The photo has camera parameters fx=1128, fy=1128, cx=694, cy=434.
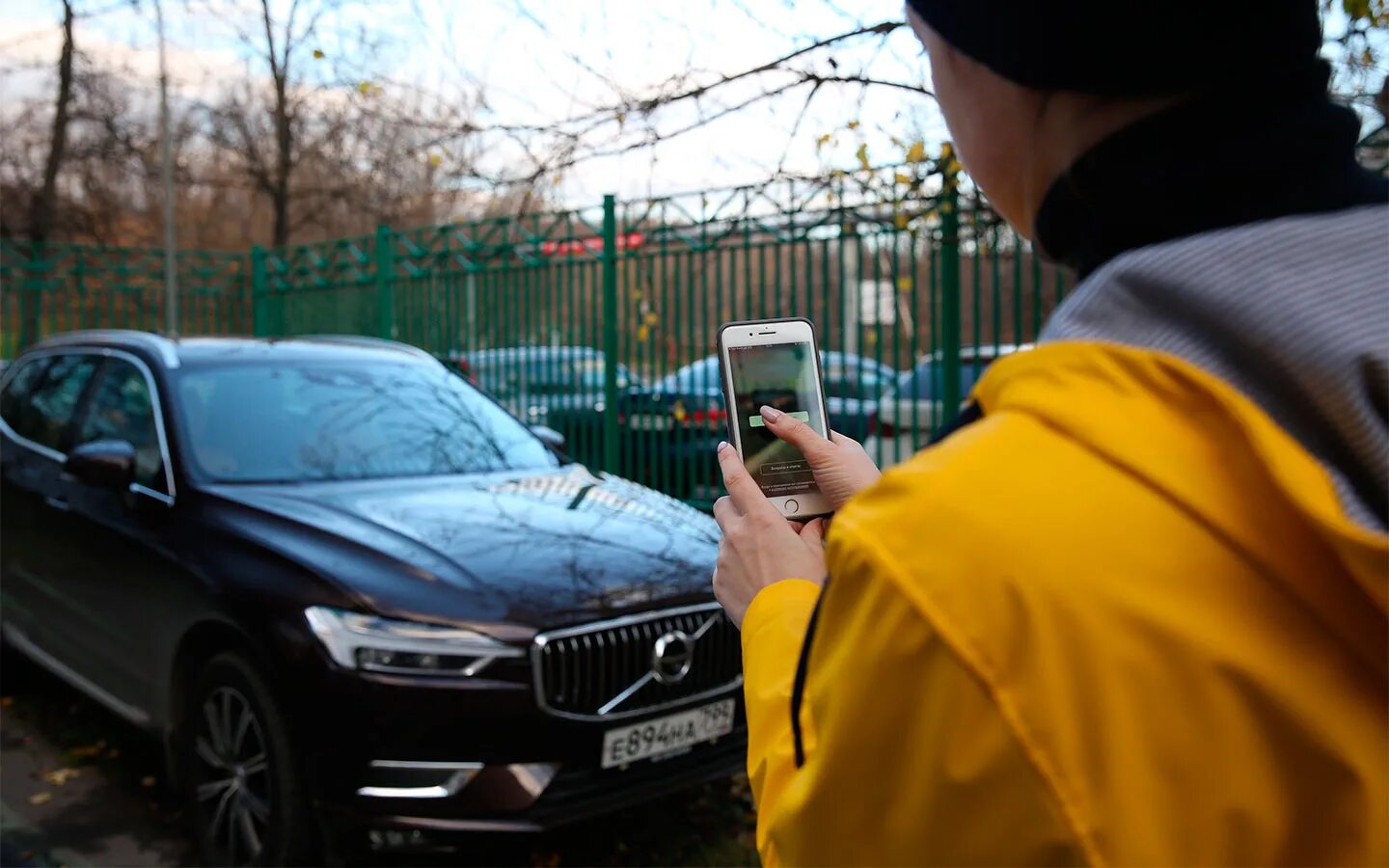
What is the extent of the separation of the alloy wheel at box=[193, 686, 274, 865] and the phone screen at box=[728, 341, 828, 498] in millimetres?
2269

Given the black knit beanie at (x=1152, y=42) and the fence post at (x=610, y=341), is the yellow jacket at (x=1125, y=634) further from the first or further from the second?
the fence post at (x=610, y=341)

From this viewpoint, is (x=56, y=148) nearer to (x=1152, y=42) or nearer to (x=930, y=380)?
(x=930, y=380)

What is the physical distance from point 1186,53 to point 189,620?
3.62m

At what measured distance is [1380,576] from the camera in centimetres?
67

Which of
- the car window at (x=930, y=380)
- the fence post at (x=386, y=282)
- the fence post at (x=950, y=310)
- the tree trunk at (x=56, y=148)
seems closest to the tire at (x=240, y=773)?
the car window at (x=930, y=380)

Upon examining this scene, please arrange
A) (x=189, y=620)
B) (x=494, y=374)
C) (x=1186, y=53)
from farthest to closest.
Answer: (x=494, y=374)
(x=189, y=620)
(x=1186, y=53)

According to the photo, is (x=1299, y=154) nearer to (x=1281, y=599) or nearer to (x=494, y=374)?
(x=1281, y=599)

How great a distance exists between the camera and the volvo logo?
347 centimetres

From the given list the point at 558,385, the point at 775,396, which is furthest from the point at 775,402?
the point at 558,385

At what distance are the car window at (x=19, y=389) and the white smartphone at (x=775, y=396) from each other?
5.09m

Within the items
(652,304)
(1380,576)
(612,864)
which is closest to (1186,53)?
(1380,576)

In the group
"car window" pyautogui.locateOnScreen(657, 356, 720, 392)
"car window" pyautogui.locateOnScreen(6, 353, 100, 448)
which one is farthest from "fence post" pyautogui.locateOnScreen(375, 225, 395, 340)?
"car window" pyautogui.locateOnScreen(6, 353, 100, 448)

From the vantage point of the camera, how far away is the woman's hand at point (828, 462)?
4.56 ft

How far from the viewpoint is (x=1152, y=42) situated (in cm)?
77
